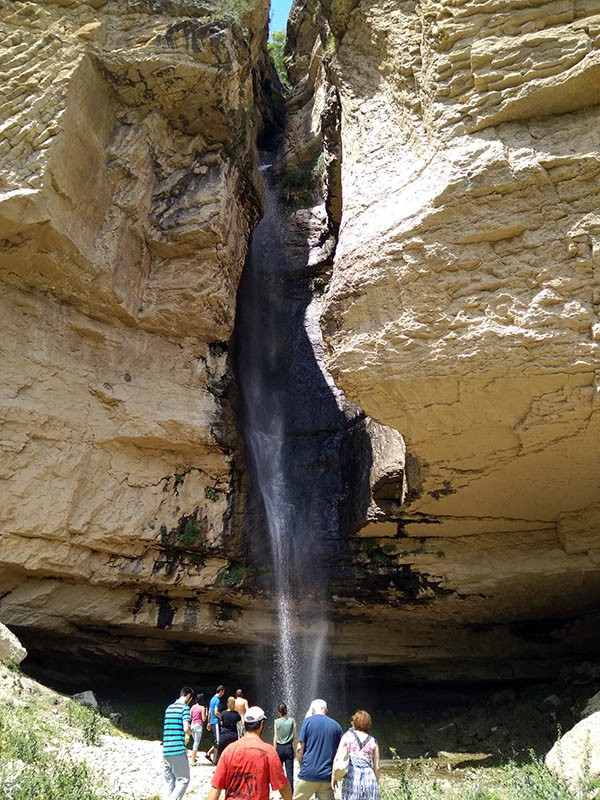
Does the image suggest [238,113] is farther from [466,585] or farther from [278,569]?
[466,585]

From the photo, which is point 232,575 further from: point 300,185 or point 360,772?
point 300,185

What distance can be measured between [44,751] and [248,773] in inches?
128

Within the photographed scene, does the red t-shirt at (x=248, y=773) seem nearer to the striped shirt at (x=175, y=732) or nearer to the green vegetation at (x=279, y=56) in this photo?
the striped shirt at (x=175, y=732)

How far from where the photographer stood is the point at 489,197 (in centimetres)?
598

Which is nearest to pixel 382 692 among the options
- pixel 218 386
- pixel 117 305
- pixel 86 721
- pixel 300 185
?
pixel 86 721

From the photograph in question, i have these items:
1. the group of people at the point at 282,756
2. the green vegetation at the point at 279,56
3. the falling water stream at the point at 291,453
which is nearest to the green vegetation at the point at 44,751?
the group of people at the point at 282,756

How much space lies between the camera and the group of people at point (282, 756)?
10.7 ft

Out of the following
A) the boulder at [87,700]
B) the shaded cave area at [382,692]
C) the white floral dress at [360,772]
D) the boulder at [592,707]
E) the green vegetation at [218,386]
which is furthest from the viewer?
the green vegetation at [218,386]

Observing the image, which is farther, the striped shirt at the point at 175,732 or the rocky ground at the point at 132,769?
the rocky ground at the point at 132,769

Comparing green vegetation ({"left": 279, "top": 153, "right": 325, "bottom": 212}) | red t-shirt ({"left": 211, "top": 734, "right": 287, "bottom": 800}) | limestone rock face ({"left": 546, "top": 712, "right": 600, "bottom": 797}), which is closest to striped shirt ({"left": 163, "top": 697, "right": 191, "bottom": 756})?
red t-shirt ({"left": 211, "top": 734, "right": 287, "bottom": 800})

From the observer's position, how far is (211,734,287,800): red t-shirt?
3205mm

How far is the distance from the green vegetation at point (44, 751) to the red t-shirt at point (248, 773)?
4.59 ft

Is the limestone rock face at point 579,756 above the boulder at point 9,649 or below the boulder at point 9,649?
below

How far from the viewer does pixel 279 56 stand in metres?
23.5
